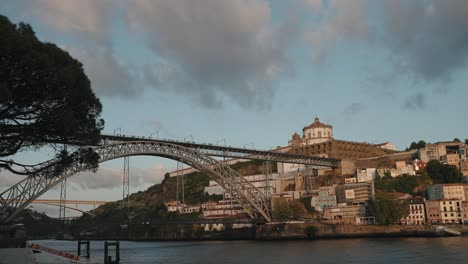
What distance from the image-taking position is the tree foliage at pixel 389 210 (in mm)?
54250

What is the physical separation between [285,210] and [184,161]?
16.1 m

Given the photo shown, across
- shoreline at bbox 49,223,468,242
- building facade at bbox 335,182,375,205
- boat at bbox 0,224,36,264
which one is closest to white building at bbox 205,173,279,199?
building facade at bbox 335,182,375,205

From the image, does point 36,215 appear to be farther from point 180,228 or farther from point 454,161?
point 454,161

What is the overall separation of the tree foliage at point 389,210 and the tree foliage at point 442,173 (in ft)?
46.3

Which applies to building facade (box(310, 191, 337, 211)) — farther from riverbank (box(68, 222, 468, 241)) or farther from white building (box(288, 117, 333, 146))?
white building (box(288, 117, 333, 146))

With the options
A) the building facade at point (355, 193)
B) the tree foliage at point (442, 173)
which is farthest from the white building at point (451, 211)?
the tree foliage at point (442, 173)

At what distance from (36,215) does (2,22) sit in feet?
243

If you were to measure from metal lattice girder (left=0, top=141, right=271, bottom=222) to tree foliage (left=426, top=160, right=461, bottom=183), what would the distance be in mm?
26280

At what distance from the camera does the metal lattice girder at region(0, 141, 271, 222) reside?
1420 inches

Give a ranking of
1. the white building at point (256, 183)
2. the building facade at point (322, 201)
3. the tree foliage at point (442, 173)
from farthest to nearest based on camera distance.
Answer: the white building at point (256, 183)
the tree foliage at point (442, 173)
the building facade at point (322, 201)

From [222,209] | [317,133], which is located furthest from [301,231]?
[317,133]

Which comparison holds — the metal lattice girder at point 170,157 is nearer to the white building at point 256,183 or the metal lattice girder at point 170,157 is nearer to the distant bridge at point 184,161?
the distant bridge at point 184,161

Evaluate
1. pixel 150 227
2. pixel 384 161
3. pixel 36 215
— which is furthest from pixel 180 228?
pixel 384 161

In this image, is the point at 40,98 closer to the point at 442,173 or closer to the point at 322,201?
the point at 322,201
